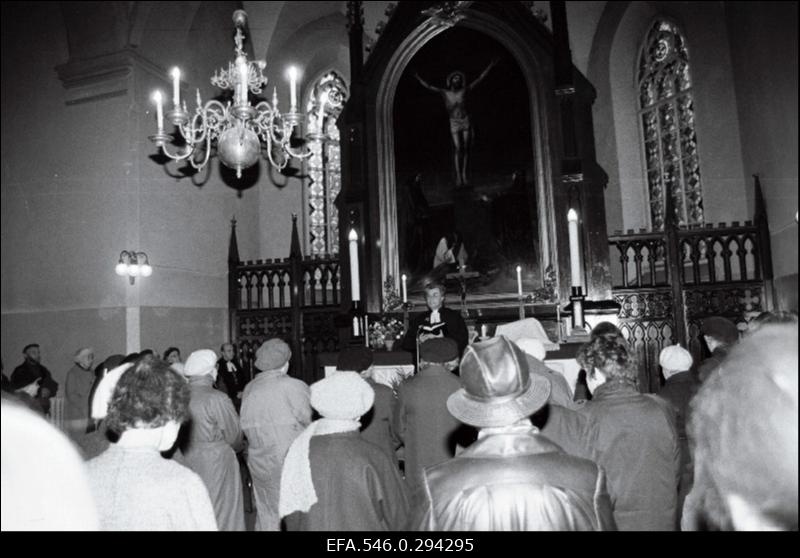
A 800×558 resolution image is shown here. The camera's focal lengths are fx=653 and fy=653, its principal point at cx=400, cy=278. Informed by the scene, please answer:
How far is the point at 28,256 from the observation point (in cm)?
919

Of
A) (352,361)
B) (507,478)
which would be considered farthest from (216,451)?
(507,478)

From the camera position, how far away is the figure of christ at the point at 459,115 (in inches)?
368

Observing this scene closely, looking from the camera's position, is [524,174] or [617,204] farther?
[617,204]

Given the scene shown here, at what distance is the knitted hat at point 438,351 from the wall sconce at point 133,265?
607cm

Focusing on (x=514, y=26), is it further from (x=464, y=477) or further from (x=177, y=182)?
(x=464, y=477)

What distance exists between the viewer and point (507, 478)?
1763 millimetres

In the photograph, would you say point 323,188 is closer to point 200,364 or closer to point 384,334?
point 384,334

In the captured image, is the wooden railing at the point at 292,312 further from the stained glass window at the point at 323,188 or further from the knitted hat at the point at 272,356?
the knitted hat at the point at 272,356

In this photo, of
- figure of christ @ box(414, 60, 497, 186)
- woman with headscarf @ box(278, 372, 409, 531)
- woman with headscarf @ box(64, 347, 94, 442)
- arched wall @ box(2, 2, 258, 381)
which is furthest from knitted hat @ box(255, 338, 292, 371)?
figure of christ @ box(414, 60, 497, 186)

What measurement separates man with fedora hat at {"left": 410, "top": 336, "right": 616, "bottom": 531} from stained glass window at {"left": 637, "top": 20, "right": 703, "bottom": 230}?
341 inches

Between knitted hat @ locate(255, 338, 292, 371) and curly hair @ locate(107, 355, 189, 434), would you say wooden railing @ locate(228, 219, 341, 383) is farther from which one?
curly hair @ locate(107, 355, 189, 434)

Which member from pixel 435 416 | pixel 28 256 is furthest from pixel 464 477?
pixel 28 256

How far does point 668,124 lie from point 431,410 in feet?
27.1

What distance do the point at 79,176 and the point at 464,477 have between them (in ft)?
29.3
